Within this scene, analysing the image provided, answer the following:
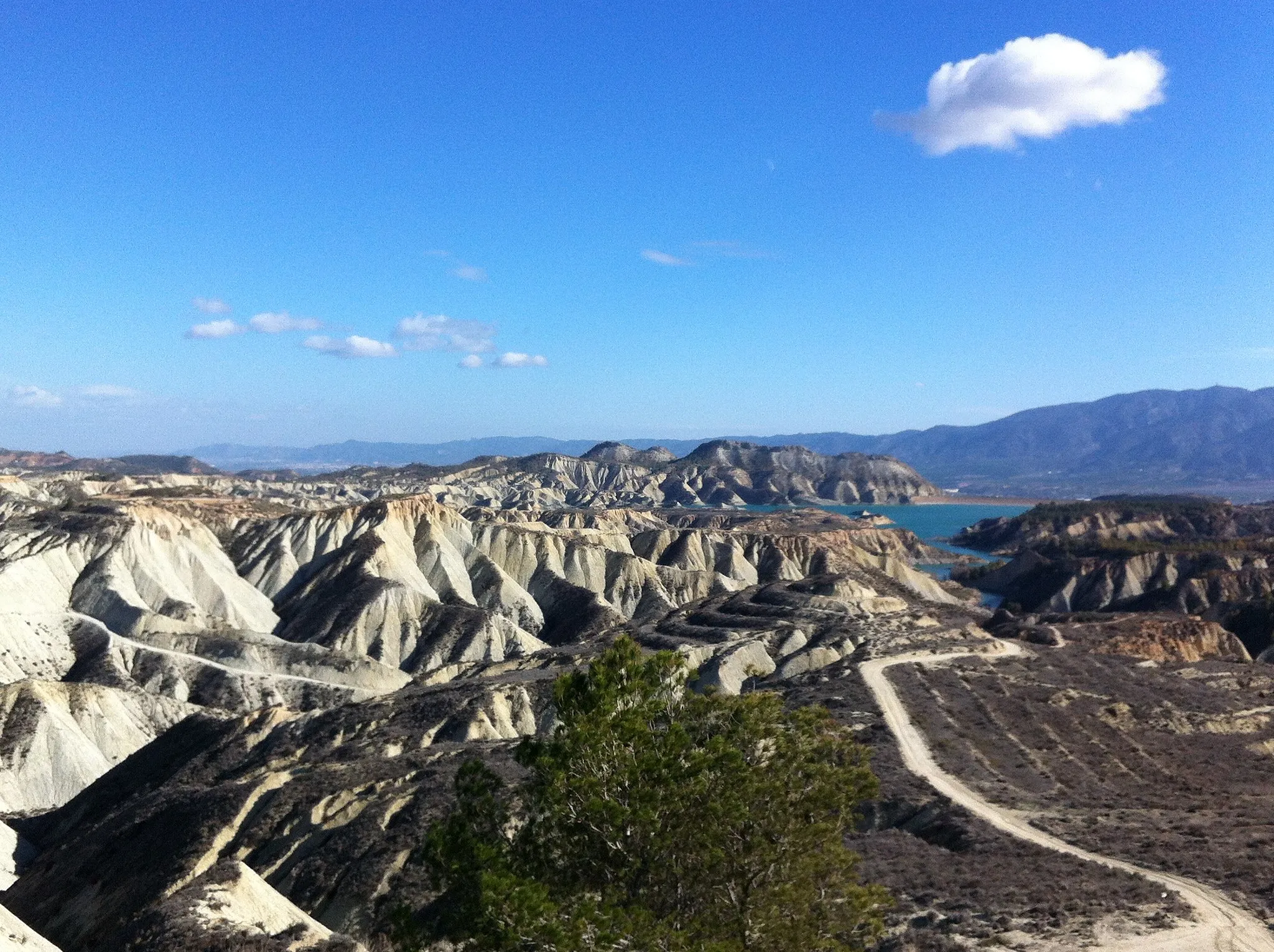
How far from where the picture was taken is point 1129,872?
29.8 metres

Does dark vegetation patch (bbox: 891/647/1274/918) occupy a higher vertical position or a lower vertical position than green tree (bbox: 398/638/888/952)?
lower

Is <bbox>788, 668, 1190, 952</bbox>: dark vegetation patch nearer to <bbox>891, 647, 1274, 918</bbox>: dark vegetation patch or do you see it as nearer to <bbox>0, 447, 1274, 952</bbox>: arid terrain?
<bbox>0, 447, 1274, 952</bbox>: arid terrain

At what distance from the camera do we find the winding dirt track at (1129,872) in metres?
24.2

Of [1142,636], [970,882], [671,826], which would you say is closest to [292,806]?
[970,882]

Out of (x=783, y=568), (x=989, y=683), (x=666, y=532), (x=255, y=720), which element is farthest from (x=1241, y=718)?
(x=666, y=532)

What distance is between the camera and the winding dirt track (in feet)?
79.5

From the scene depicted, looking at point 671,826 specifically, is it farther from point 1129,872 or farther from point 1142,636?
point 1142,636

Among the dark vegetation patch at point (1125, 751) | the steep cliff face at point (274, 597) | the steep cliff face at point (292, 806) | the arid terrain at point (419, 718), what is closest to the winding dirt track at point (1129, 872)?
the arid terrain at point (419, 718)

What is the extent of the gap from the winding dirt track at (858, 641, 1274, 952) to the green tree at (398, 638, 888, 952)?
479 inches

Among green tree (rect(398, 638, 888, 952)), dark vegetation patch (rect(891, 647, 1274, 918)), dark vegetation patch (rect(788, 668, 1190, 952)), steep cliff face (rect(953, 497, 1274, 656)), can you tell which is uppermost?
green tree (rect(398, 638, 888, 952))

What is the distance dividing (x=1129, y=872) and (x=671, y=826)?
21.3 m

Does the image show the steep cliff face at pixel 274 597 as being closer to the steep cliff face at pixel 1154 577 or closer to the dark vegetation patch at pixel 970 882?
the steep cliff face at pixel 1154 577

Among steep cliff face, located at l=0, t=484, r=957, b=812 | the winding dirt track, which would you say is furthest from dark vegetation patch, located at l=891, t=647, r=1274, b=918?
steep cliff face, located at l=0, t=484, r=957, b=812

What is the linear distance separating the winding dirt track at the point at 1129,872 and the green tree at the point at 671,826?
1216 centimetres
